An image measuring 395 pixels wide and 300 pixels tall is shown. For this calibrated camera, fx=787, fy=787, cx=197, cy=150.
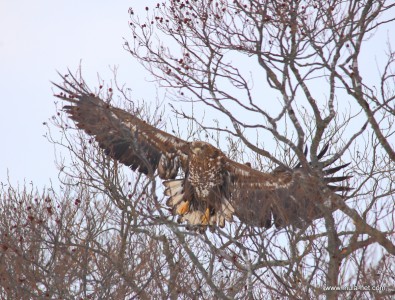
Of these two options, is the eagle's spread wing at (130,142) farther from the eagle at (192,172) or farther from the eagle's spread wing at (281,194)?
the eagle's spread wing at (281,194)

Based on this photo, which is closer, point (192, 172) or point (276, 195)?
point (276, 195)

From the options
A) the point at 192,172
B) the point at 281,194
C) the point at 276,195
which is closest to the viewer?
the point at 276,195

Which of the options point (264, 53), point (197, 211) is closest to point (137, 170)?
point (197, 211)

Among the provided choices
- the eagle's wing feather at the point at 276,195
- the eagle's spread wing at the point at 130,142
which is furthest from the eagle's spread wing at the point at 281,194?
the eagle's spread wing at the point at 130,142

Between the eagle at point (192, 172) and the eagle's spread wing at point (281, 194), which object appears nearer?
the eagle's spread wing at point (281, 194)

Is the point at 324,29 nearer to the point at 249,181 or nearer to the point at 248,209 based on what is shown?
the point at 248,209

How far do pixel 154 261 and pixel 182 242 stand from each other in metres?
0.47

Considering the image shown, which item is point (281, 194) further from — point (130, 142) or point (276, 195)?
point (130, 142)

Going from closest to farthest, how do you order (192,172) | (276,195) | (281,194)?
(276,195)
(281,194)
(192,172)

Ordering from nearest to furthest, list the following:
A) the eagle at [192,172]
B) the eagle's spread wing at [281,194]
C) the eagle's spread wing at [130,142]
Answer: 1. the eagle's spread wing at [281,194]
2. the eagle at [192,172]
3. the eagle's spread wing at [130,142]

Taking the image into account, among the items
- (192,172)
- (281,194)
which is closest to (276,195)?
(281,194)

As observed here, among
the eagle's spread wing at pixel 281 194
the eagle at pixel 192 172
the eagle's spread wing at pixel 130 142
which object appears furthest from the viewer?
the eagle's spread wing at pixel 130 142

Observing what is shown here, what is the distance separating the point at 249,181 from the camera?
10.9m

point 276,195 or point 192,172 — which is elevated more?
point 192,172
